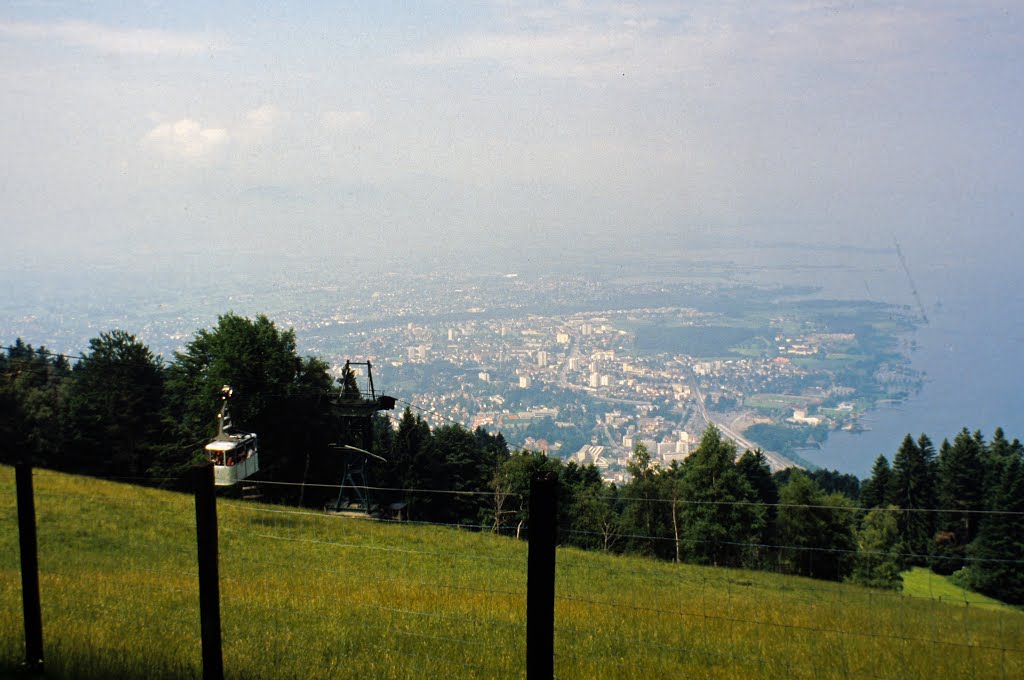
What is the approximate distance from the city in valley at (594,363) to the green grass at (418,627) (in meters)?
80.0

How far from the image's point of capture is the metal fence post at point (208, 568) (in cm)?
462

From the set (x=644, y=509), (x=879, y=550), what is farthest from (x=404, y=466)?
(x=879, y=550)

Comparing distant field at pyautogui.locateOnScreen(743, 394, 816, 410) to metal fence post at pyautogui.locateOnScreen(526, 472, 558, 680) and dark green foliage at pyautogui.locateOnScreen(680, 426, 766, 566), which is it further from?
metal fence post at pyautogui.locateOnScreen(526, 472, 558, 680)

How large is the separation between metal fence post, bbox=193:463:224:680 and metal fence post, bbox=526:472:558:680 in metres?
2.11

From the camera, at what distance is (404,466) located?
5275 centimetres

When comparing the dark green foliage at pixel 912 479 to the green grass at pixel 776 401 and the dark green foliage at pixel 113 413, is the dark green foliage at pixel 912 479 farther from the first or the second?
the green grass at pixel 776 401

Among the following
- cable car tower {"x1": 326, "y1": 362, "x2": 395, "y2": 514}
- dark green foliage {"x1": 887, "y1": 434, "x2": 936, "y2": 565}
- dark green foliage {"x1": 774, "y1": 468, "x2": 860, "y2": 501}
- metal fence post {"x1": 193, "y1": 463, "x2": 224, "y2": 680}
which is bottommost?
dark green foliage {"x1": 774, "y1": 468, "x2": 860, "y2": 501}

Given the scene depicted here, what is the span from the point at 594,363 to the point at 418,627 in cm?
15313

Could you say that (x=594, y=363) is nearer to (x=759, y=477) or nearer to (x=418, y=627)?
(x=759, y=477)

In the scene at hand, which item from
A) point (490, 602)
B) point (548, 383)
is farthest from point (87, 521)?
point (548, 383)

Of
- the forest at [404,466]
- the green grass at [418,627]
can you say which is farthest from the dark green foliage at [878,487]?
the green grass at [418,627]

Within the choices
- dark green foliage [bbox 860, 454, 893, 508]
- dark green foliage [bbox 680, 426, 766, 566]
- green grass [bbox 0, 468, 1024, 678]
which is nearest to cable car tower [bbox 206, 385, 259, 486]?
Answer: green grass [bbox 0, 468, 1024, 678]

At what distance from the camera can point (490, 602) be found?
997cm

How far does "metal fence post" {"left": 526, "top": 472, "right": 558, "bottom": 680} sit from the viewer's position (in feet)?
12.3
